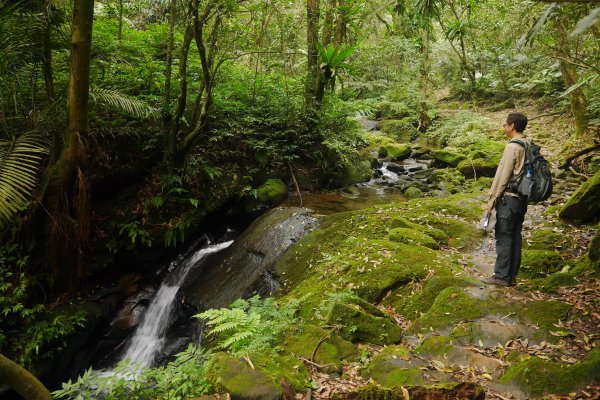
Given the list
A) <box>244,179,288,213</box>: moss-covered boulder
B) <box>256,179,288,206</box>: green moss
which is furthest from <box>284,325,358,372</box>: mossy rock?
<box>256,179,288,206</box>: green moss

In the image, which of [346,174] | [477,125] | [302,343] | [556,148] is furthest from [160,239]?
[477,125]

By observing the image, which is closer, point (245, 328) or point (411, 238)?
point (245, 328)

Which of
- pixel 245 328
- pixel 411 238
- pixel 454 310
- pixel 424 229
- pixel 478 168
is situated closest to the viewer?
pixel 245 328

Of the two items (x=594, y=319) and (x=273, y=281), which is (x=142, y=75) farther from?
(x=594, y=319)

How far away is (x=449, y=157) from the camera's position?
13.6 m

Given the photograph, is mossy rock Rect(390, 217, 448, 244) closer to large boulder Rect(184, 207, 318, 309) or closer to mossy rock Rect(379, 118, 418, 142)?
large boulder Rect(184, 207, 318, 309)

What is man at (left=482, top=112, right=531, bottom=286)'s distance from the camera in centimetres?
424

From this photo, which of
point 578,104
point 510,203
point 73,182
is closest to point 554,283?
point 510,203

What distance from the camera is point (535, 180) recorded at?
13.6ft

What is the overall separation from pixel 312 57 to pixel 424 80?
8.60 meters

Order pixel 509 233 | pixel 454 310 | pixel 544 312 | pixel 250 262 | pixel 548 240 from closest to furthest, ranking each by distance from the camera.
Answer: pixel 544 312 → pixel 454 310 → pixel 509 233 → pixel 548 240 → pixel 250 262

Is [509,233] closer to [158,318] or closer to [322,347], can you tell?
[322,347]

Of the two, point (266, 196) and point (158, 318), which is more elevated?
point (266, 196)

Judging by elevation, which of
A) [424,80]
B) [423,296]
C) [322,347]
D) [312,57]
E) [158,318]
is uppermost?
[424,80]
